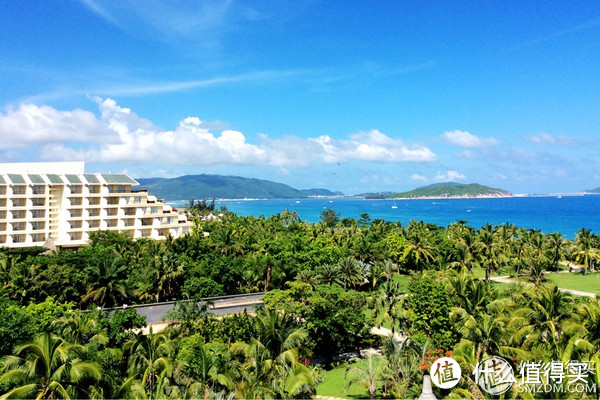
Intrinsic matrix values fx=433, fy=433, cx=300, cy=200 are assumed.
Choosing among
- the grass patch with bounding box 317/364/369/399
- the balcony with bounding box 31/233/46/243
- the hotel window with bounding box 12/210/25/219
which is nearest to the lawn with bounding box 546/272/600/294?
the grass patch with bounding box 317/364/369/399

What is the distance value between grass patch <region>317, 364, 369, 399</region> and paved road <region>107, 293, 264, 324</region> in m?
9.12

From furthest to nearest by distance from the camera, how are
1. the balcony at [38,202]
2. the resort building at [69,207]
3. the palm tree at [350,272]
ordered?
the balcony at [38,202]
the resort building at [69,207]
the palm tree at [350,272]

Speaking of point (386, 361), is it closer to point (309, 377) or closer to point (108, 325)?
point (309, 377)

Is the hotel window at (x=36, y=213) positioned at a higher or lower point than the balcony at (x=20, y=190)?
lower

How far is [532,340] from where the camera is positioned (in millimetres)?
21859

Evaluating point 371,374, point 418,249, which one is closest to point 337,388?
point 371,374

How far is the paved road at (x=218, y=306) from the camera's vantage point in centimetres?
3522

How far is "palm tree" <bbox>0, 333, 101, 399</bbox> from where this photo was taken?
1680 centimetres

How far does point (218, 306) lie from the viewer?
3741 centimetres

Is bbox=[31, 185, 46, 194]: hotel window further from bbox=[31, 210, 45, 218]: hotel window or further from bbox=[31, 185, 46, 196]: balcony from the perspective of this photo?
bbox=[31, 210, 45, 218]: hotel window

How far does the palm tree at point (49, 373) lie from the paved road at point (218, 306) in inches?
654

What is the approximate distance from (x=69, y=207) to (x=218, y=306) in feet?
126

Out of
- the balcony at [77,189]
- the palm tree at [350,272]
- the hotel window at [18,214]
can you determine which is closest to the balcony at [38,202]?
the hotel window at [18,214]

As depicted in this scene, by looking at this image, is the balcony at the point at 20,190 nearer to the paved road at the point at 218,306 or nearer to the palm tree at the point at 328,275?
the paved road at the point at 218,306
